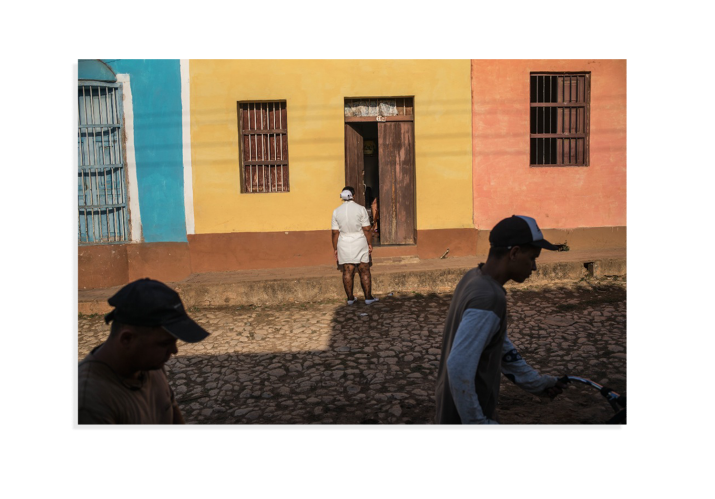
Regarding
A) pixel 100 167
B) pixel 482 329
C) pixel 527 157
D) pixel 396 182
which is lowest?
pixel 482 329

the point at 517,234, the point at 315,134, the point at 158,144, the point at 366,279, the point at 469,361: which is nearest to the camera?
the point at 469,361

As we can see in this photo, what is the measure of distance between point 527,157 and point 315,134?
3763 millimetres

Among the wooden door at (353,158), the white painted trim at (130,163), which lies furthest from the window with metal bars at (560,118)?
the white painted trim at (130,163)

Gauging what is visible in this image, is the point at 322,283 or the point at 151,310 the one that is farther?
the point at 322,283

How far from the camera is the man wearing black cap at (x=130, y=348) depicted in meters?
1.77

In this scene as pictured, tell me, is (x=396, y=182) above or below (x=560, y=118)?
below

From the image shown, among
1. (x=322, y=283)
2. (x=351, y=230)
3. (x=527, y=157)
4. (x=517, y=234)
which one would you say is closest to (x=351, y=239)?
(x=351, y=230)

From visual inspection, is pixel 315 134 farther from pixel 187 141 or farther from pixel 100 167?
pixel 100 167

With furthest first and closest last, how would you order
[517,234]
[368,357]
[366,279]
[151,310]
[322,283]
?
1. [322,283]
2. [366,279]
3. [368,357]
4. [517,234]
5. [151,310]

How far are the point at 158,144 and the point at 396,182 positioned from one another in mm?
4226

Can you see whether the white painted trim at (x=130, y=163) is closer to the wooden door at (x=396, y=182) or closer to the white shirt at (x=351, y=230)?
the white shirt at (x=351, y=230)

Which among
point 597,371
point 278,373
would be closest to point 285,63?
point 278,373

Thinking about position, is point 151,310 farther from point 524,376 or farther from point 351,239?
point 351,239

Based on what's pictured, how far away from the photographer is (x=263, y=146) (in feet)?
32.3
